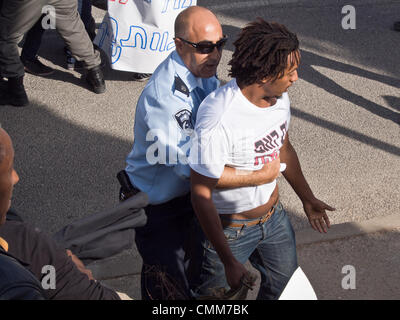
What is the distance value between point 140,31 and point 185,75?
117 inches

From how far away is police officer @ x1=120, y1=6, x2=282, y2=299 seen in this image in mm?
2773

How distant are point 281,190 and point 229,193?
201cm

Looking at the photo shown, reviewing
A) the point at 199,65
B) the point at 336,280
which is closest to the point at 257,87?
the point at 199,65

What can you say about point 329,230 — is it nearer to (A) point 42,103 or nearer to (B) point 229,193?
(B) point 229,193

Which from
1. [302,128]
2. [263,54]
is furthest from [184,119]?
[302,128]

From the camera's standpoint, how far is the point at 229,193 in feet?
9.18

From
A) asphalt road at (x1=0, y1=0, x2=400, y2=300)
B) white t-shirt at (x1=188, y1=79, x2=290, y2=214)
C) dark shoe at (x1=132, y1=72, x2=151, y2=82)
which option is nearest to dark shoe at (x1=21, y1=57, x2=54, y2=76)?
asphalt road at (x1=0, y1=0, x2=400, y2=300)

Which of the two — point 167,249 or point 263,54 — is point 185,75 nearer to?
point 263,54

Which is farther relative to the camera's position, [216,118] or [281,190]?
[281,190]

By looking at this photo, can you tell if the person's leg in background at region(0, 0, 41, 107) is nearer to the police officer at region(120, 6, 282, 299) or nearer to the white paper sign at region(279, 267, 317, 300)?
the police officer at region(120, 6, 282, 299)

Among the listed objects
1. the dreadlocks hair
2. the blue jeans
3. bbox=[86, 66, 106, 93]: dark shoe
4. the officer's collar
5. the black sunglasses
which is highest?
the dreadlocks hair

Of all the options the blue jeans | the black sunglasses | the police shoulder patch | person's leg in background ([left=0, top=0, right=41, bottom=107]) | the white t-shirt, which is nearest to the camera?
the white t-shirt

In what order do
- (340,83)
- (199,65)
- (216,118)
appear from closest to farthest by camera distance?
1. (216,118)
2. (199,65)
3. (340,83)

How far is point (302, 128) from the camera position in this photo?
18.2ft
